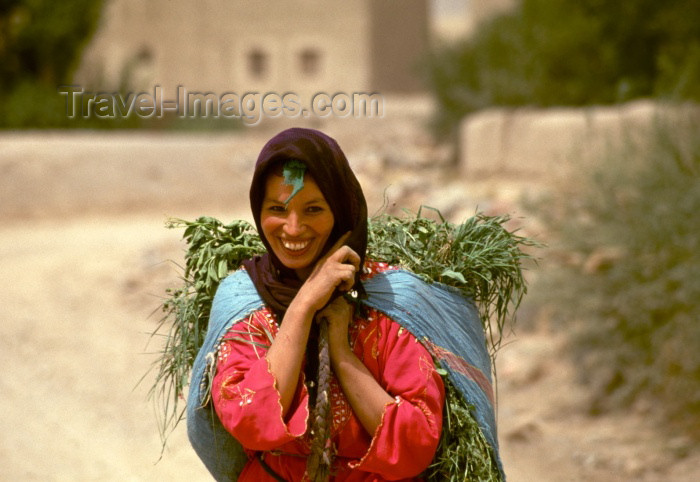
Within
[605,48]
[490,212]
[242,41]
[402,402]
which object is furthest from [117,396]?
[242,41]

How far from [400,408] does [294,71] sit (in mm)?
20440

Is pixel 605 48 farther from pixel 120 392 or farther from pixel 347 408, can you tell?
pixel 347 408

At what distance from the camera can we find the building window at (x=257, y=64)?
21938 mm

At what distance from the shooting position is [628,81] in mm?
8695

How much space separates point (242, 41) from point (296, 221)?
65.1 ft

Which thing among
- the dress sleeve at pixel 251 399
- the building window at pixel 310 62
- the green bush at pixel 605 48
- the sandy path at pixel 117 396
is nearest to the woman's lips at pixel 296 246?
the dress sleeve at pixel 251 399

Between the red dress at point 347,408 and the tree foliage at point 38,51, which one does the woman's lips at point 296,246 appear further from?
the tree foliage at point 38,51

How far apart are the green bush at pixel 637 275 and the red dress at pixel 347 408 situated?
346 cm

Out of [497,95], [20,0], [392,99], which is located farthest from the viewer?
[392,99]

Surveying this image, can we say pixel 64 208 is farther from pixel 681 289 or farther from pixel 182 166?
pixel 681 289

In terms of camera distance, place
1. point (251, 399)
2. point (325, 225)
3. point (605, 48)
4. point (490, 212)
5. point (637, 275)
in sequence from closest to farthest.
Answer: point (251, 399), point (325, 225), point (637, 275), point (490, 212), point (605, 48)

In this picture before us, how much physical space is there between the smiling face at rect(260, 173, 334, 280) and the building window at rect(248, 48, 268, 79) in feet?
65.9

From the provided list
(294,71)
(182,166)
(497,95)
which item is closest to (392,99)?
(294,71)

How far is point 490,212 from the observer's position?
7371 mm
